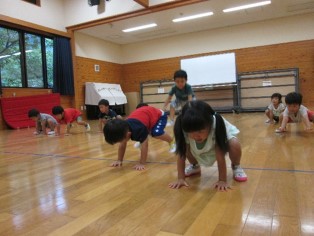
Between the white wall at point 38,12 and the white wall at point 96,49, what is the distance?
658 mm

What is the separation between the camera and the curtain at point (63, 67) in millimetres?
6715

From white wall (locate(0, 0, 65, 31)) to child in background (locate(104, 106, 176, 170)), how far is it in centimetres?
511

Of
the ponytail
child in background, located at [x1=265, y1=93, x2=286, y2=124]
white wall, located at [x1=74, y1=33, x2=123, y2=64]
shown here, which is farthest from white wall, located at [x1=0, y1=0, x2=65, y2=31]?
the ponytail

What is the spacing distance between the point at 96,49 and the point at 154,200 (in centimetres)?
766

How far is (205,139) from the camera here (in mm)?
1222

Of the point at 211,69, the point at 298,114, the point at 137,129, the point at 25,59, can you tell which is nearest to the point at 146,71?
the point at 211,69

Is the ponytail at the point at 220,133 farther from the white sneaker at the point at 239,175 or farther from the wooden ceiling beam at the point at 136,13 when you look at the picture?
the wooden ceiling beam at the point at 136,13

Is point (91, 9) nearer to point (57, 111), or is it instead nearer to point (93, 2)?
point (93, 2)

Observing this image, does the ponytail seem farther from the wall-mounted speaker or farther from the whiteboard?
the whiteboard

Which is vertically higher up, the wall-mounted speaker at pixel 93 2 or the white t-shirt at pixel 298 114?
the wall-mounted speaker at pixel 93 2

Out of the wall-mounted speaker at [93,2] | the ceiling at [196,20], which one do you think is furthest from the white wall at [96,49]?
the wall-mounted speaker at [93,2]

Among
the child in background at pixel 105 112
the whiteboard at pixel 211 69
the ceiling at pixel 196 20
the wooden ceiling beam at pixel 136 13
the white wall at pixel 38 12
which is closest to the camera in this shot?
the child in background at pixel 105 112

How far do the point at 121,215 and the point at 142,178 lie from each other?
0.49 m

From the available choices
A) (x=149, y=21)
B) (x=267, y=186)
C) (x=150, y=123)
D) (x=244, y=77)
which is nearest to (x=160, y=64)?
(x=149, y=21)
